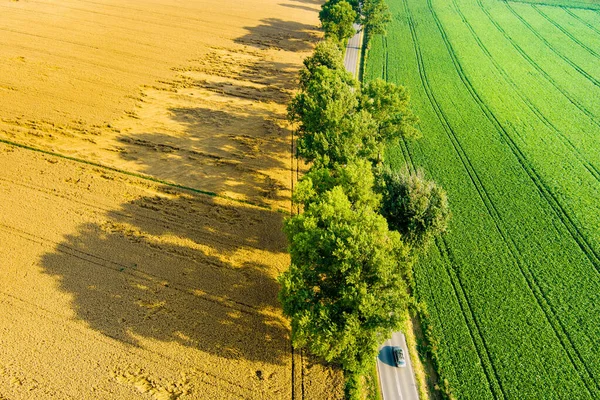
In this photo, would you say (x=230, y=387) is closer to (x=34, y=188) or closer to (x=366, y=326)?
(x=366, y=326)

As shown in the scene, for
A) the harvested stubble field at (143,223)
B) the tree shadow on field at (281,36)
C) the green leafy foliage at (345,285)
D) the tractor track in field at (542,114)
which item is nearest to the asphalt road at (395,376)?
the green leafy foliage at (345,285)

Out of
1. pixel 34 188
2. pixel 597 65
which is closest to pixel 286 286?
pixel 34 188

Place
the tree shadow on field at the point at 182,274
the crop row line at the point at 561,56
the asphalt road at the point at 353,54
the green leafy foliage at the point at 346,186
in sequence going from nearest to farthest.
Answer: the tree shadow on field at the point at 182,274
the green leafy foliage at the point at 346,186
the crop row line at the point at 561,56
the asphalt road at the point at 353,54

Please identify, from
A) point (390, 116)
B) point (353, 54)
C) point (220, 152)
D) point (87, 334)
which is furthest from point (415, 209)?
point (353, 54)

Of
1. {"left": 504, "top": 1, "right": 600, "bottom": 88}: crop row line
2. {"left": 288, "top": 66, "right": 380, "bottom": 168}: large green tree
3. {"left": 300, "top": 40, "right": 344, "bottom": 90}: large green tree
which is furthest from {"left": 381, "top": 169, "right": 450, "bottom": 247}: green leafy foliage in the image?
{"left": 504, "top": 1, "right": 600, "bottom": 88}: crop row line

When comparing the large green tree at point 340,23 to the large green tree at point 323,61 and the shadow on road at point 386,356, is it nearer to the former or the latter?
the large green tree at point 323,61

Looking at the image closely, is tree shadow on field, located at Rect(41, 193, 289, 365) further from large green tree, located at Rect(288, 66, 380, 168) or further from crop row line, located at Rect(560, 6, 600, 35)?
crop row line, located at Rect(560, 6, 600, 35)

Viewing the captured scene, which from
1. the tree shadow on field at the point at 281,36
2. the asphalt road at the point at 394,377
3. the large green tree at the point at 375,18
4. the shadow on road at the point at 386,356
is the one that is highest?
the large green tree at the point at 375,18
